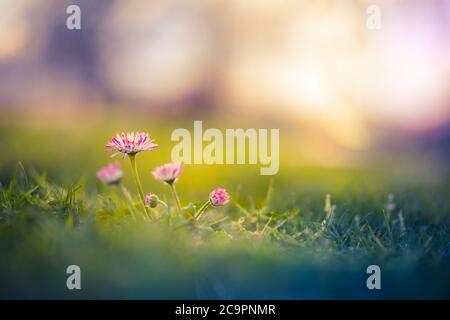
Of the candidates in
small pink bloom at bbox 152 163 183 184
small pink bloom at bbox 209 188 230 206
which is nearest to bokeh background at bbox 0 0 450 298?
small pink bloom at bbox 209 188 230 206

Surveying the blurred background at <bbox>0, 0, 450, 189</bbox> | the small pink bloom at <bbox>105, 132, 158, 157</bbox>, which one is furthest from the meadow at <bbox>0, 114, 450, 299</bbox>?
the blurred background at <bbox>0, 0, 450, 189</bbox>

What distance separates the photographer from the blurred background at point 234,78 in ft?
7.66

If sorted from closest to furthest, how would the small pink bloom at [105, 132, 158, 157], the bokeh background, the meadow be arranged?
1. the meadow
2. the small pink bloom at [105, 132, 158, 157]
3. the bokeh background

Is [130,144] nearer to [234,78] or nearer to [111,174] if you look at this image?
[111,174]

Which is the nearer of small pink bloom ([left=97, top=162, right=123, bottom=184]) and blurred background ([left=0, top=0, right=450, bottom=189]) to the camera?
small pink bloom ([left=97, top=162, right=123, bottom=184])

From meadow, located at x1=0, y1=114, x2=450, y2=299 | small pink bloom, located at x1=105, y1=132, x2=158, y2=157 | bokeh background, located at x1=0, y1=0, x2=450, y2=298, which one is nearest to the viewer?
meadow, located at x1=0, y1=114, x2=450, y2=299

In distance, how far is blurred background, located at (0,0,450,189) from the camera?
2334 mm

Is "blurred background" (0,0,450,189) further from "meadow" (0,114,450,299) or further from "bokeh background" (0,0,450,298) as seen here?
"meadow" (0,114,450,299)

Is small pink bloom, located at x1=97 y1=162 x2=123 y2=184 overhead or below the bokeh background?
below

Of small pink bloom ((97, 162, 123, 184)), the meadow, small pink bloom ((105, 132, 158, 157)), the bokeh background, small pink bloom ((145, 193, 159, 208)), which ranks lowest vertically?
the meadow

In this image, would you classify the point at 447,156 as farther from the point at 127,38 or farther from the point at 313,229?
the point at 127,38

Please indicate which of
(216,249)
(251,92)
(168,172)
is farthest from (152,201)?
(251,92)

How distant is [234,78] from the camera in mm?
2951

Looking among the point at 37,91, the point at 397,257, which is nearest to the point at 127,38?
the point at 37,91
